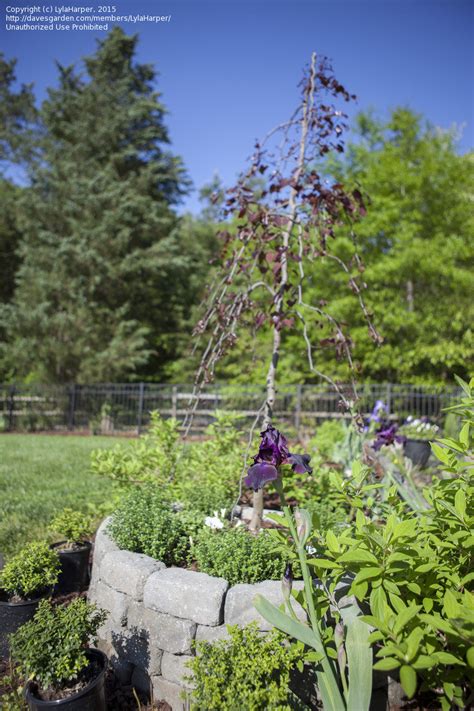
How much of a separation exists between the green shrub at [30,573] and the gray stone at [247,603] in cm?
90

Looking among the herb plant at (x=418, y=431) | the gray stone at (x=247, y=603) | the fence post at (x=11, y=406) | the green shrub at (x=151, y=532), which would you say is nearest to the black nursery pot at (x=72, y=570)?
the green shrub at (x=151, y=532)

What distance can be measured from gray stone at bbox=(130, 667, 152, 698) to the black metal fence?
31.9 ft

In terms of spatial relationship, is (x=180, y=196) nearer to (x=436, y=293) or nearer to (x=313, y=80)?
(x=436, y=293)

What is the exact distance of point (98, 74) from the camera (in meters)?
16.9

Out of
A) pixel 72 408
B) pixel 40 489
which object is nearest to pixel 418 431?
pixel 40 489

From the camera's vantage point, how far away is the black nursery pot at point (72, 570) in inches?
108

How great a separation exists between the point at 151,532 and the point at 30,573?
0.59 m

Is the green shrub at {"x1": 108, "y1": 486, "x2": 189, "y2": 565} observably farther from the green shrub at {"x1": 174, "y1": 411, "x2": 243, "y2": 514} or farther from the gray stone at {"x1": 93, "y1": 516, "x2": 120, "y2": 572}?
the green shrub at {"x1": 174, "y1": 411, "x2": 243, "y2": 514}

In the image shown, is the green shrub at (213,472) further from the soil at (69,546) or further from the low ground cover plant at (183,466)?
the soil at (69,546)

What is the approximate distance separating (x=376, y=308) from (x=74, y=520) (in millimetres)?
10035

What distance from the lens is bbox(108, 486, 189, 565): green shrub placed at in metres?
2.44

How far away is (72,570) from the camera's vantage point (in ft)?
9.14

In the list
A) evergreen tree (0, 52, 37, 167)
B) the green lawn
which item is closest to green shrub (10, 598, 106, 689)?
the green lawn

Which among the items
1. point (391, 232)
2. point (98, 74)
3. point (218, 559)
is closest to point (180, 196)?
point (98, 74)
